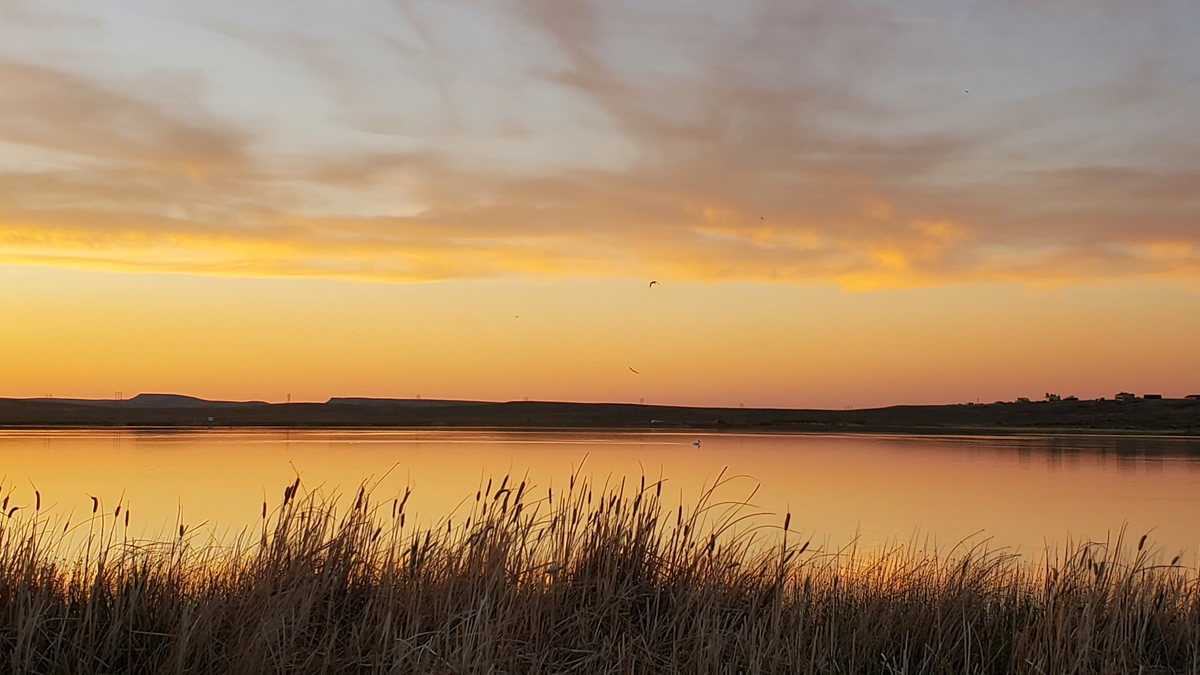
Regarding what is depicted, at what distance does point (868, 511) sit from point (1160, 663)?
11.9m

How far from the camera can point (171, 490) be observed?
2150cm

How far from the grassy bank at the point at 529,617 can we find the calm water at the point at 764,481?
2.62 m

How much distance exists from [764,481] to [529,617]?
19.3m

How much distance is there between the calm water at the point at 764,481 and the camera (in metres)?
17.4

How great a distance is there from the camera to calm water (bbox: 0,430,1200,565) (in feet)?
57.2

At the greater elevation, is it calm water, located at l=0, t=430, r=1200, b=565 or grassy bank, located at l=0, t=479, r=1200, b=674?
grassy bank, located at l=0, t=479, r=1200, b=674

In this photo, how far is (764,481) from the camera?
85.8ft

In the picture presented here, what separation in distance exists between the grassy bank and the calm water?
2.62 meters

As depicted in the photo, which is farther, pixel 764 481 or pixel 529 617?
pixel 764 481

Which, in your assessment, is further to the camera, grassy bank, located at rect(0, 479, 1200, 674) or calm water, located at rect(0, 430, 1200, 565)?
calm water, located at rect(0, 430, 1200, 565)

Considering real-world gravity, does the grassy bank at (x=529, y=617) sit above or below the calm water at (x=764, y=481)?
above

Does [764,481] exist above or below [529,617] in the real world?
below

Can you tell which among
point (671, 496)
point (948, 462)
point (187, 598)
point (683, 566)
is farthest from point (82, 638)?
point (948, 462)

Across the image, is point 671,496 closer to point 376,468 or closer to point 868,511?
point 868,511
